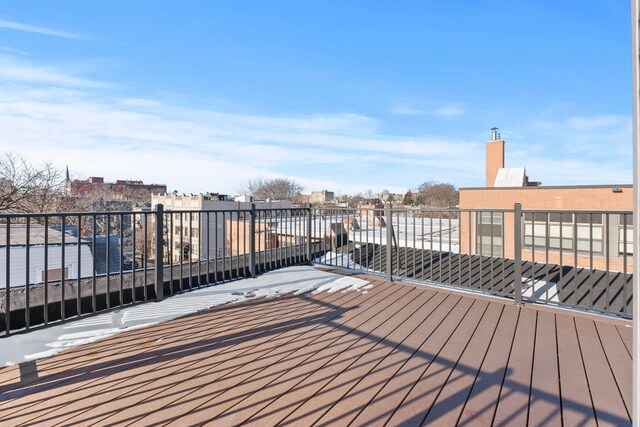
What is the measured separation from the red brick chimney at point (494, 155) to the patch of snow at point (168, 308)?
42.1ft

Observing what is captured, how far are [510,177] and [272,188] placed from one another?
97.7ft

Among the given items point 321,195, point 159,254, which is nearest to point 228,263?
point 159,254

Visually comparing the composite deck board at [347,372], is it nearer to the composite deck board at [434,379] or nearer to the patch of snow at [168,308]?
the composite deck board at [434,379]

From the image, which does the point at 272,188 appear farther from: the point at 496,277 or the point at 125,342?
the point at 125,342

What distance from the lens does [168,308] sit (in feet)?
9.84

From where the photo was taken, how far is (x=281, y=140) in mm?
25234

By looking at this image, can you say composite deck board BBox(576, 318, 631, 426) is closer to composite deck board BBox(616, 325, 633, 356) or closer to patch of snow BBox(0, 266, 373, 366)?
composite deck board BBox(616, 325, 633, 356)

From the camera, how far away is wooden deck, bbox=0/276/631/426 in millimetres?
1513

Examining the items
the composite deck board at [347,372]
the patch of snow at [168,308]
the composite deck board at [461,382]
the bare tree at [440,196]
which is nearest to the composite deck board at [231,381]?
the composite deck board at [347,372]

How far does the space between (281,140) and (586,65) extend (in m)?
18.8

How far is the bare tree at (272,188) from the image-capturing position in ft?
130

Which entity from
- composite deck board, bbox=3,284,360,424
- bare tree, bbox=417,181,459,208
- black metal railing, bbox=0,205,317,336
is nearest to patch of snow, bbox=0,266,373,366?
black metal railing, bbox=0,205,317,336

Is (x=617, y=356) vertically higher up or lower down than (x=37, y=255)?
lower down

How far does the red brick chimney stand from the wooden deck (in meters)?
13.3
